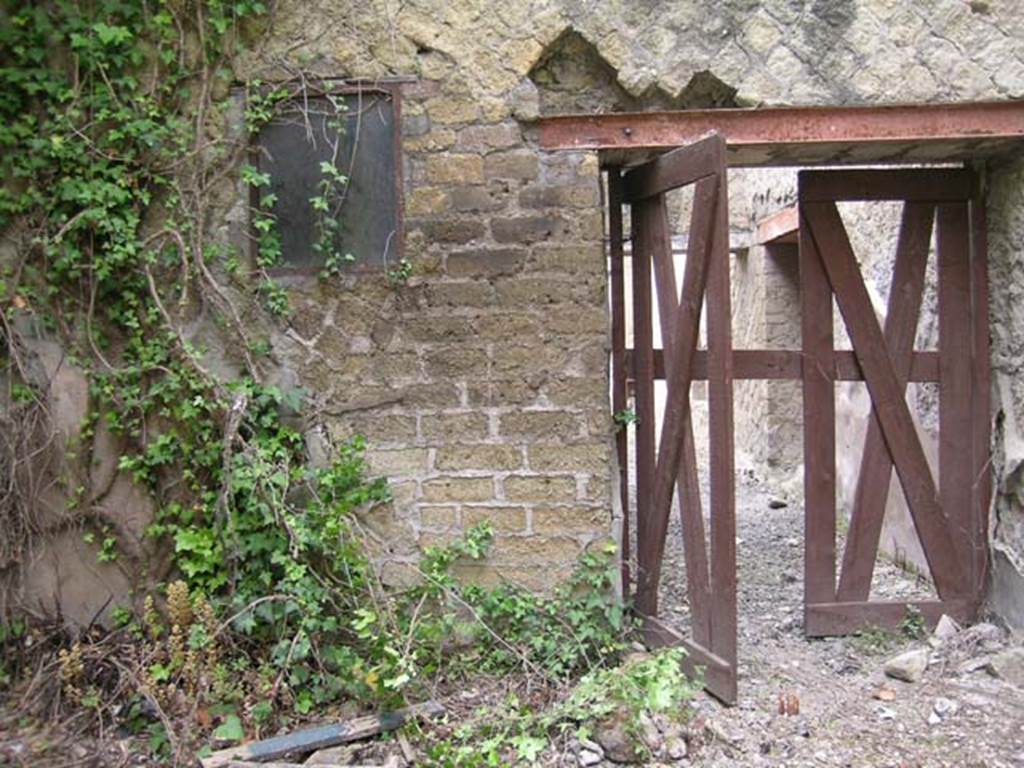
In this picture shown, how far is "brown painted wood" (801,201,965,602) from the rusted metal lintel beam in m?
0.66

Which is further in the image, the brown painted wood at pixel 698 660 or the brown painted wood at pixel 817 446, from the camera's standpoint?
the brown painted wood at pixel 817 446

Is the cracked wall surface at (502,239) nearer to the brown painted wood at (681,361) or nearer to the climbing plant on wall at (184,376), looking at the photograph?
the climbing plant on wall at (184,376)

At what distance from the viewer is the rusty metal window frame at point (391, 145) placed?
155 inches

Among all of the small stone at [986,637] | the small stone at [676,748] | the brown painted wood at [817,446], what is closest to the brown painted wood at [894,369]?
the brown painted wood at [817,446]

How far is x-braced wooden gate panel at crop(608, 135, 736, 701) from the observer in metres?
3.66

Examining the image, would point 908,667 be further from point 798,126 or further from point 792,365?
point 798,126

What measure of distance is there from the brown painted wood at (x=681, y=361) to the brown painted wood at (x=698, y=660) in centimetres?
12

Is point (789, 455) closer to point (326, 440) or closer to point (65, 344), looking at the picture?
point (326, 440)

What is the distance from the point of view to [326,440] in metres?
4.01

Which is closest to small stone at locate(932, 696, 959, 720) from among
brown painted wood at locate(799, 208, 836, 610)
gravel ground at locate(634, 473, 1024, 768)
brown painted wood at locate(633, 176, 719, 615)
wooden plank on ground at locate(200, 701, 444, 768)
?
gravel ground at locate(634, 473, 1024, 768)

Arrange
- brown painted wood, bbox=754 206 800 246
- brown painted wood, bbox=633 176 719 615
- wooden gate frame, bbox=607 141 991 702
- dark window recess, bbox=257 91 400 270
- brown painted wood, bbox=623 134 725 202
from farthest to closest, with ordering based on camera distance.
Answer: brown painted wood, bbox=754 206 800 246 < wooden gate frame, bbox=607 141 991 702 < dark window recess, bbox=257 91 400 270 < brown painted wood, bbox=633 176 719 615 < brown painted wood, bbox=623 134 725 202

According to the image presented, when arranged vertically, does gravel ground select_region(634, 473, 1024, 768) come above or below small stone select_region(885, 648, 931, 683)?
below

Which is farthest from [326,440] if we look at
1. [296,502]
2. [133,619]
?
[133,619]

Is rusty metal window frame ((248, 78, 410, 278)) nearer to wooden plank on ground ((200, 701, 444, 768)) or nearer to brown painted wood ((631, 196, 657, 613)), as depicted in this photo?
brown painted wood ((631, 196, 657, 613))
